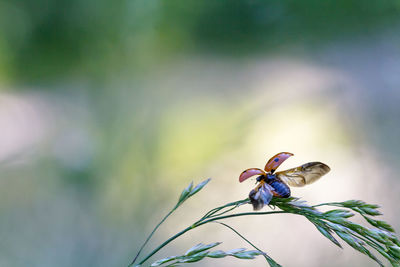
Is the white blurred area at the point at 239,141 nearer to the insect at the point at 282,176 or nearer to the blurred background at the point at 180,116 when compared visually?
the blurred background at the point at 180,116

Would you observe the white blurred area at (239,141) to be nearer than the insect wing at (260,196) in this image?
No

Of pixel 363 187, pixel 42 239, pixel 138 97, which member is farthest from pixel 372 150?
pixel 42 239

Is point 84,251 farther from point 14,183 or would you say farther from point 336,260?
point 336,260

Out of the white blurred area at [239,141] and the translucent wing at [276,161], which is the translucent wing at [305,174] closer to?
the translucent wing at [276,161]

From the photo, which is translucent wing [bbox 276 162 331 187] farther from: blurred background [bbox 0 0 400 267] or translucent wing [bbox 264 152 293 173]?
blurred background [bbox 0 0 400 267]

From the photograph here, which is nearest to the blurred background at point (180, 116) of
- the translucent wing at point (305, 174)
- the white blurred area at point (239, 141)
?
the white blurred area at point (239, 141)

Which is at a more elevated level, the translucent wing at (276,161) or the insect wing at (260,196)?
the translucent wing at (276,161)

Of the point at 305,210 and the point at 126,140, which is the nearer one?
the point at 305,210

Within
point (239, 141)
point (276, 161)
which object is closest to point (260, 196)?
point (276, 161)
